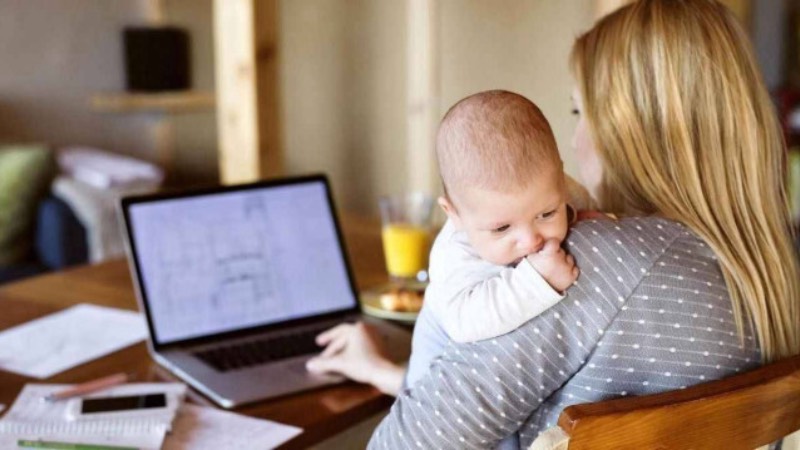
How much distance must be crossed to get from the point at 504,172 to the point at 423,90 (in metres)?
2.90

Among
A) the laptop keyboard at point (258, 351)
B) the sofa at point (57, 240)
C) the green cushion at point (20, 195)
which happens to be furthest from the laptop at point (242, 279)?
the green cushion at point (20, 195)

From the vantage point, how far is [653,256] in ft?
3.22

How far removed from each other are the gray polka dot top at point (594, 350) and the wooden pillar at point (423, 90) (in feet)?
9.09

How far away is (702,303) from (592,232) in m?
0.14

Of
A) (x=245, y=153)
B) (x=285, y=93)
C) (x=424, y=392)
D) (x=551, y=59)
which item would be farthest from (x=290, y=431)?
(x=285, y=93)

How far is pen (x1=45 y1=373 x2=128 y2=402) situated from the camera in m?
1.27

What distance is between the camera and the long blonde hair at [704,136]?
3.46 ft

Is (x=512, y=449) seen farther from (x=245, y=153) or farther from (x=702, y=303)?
(x=245, y=153)

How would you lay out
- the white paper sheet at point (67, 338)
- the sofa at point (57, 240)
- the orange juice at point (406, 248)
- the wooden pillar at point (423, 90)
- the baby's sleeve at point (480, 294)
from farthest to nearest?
the wooden pillar at point (423, 90)
the sofa at point (57, 240)
the orange juice at point (406, 248)
the white paper sheet at point (67, 338)
the baby's sleeve at point (480, 294)

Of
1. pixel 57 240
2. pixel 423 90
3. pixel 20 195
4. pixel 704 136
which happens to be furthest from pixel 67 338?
pixel 423 90

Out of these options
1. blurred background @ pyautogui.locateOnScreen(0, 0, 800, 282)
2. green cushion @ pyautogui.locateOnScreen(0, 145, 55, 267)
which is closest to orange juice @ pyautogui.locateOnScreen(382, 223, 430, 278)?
blurred background @ pyautogui.locateOnScreen(0, 0, 800, 282)

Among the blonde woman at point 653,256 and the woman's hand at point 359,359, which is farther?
the woman's hand at point 359,359

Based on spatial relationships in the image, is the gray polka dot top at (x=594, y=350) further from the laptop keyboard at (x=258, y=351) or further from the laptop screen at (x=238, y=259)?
the laptop screen at (x=238, y=259)

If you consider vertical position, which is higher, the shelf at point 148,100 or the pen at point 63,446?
the pen at point 63,446
